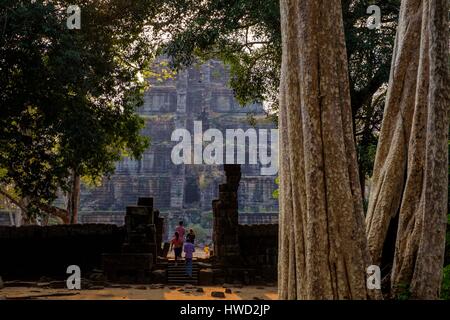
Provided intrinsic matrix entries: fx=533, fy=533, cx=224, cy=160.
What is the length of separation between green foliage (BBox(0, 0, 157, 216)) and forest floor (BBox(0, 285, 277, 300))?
1719 millimetres

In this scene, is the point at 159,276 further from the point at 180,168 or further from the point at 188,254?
the point at 180,168

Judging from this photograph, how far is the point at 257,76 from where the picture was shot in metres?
14.0

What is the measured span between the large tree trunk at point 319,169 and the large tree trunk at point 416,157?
68cm

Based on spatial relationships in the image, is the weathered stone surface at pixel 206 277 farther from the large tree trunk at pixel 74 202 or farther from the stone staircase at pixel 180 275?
the large tree trunk at pixel 74 202

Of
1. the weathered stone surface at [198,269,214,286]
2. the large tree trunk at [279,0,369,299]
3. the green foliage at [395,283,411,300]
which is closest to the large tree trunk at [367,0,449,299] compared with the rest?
the green foliage at [395,283,411,300]

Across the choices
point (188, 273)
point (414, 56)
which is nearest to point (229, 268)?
point (188, 273)

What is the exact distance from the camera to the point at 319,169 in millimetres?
3828

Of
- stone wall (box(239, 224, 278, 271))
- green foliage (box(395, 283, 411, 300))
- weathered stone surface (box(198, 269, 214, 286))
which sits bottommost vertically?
weathered stone surface (box(198, 269, 214, 286))

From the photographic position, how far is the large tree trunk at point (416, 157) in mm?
4102

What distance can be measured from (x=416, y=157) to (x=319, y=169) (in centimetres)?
112

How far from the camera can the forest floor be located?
9.14 meters

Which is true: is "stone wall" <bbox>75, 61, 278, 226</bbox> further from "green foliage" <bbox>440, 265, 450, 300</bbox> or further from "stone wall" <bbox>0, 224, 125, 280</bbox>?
"green foliage" <bbox>440, 265, 450, 300</bbox>
